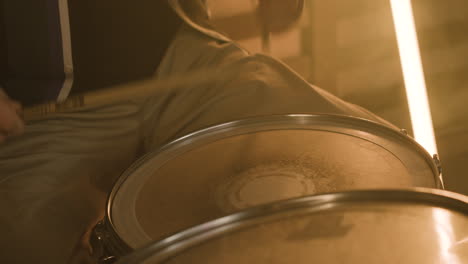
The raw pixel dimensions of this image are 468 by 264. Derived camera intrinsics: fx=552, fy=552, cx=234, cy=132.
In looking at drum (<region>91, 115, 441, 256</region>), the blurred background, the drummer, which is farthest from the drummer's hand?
the blurred background

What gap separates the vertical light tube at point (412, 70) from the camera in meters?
1.73

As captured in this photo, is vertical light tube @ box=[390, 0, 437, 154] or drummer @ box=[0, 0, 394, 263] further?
vertical light tube @ box=[390, 0, 437, 154]

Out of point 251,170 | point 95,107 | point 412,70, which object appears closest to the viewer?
point 251,170

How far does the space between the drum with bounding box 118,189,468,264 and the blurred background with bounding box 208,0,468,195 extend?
1.19m

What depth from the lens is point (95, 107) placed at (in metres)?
1.09

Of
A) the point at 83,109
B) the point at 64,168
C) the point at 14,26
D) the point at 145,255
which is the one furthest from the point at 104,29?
the point at 145,255

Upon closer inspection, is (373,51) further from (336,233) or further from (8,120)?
(336,233)

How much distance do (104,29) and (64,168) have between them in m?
0.51

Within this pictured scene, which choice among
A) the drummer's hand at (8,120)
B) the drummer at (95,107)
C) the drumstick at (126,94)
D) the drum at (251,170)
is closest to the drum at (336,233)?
the drum at (251,170)

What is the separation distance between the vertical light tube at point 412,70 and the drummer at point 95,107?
0.65m

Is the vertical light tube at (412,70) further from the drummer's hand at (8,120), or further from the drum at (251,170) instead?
the drummer's hand at (8,120)

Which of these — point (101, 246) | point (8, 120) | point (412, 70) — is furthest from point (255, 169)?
point (412, 70)

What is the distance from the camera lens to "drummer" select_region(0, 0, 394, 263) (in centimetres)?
91

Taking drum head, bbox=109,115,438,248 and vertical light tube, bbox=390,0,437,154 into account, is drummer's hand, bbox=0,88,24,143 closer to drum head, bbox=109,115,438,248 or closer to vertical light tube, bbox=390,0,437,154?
drum head, bbox=109,115,438,248
